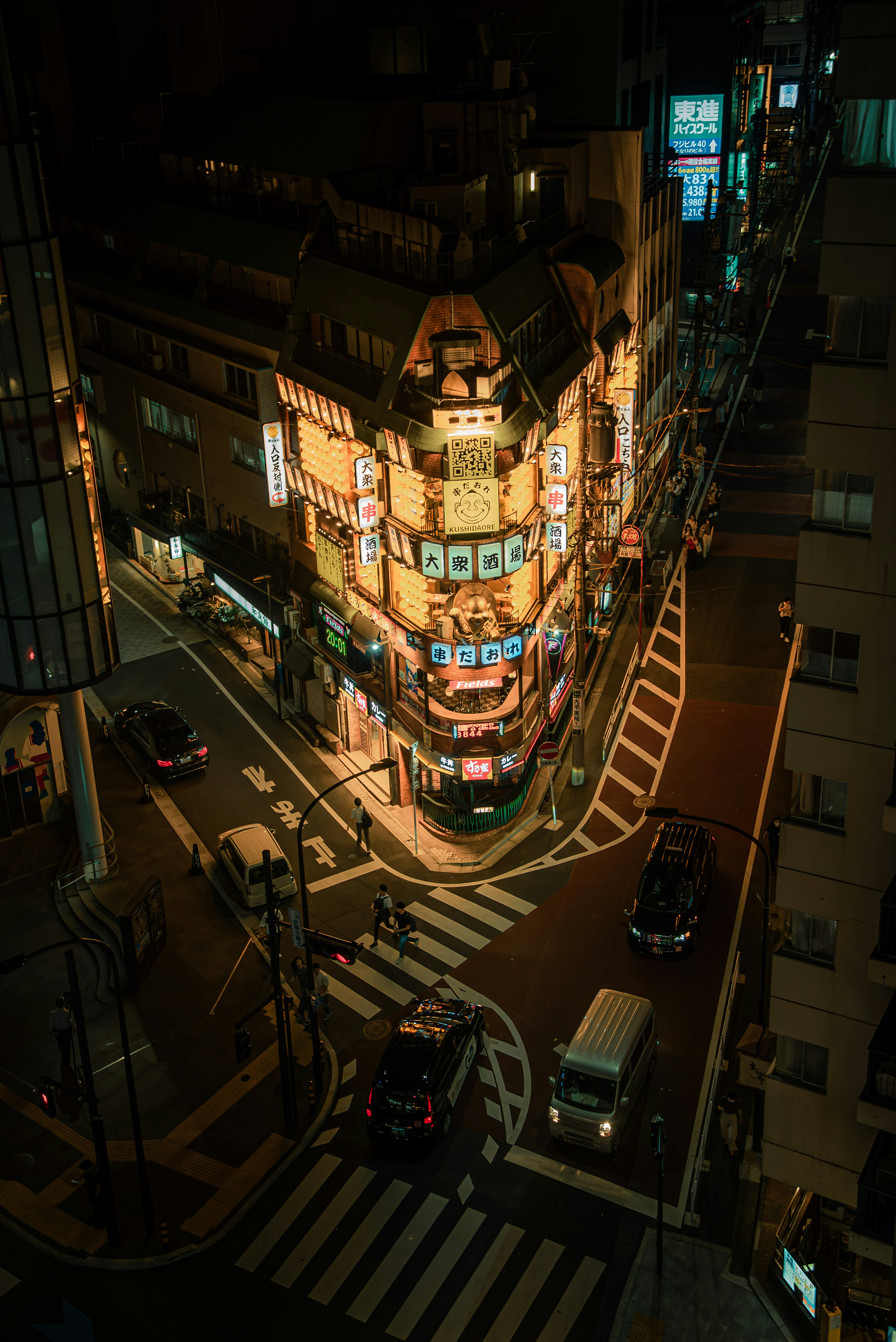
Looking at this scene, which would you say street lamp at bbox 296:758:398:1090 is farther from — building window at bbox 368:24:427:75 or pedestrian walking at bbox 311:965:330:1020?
building window at bbox 368:24:427:75

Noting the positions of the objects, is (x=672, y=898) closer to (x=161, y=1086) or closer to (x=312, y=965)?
(x=312, y=965)

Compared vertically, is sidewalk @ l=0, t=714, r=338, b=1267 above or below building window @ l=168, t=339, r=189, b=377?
below

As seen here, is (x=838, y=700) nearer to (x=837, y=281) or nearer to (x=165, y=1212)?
(x=837, y=281)

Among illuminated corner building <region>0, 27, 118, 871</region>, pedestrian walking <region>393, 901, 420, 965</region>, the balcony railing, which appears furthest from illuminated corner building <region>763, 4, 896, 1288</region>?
illuminated corner building <region>0, 27, 118, 871</region>

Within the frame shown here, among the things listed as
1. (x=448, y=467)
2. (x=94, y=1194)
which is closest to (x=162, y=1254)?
(x=94, y=1194)

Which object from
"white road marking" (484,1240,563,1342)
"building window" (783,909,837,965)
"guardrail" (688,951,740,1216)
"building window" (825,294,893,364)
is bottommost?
"white road marking" (484,1240,563,1342)

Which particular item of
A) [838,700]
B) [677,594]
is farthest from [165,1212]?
[677,594]

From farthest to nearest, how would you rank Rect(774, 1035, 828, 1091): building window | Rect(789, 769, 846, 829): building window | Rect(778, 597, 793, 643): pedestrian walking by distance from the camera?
Rect(778, 597, 793, 643): pedestrian walking
Rect(774, 1035, 828, 1091): building window
Rect(789, 769, 846, 829): building window
